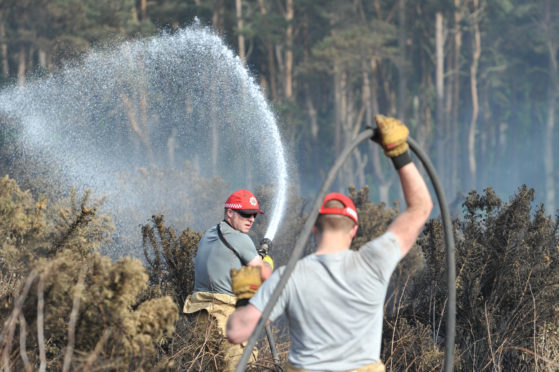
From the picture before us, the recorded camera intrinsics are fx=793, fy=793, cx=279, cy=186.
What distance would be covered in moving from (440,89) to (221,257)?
35408mm

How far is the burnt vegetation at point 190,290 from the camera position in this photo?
3701mm

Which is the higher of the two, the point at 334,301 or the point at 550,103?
the point at 550,103

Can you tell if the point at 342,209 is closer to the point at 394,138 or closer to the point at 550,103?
the point at 394,138

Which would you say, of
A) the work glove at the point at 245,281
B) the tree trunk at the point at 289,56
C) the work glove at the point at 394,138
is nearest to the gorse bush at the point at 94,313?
the work glove at the point at 245,281

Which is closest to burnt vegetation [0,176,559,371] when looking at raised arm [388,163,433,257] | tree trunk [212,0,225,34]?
raised arm [388,163,433,257]

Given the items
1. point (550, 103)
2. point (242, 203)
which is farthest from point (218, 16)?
point (242, 203)

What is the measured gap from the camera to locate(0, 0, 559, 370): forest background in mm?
3785

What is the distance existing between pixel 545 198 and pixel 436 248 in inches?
1821

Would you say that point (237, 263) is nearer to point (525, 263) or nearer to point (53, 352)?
point (53, 352)

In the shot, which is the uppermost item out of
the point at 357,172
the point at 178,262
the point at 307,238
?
the point at 307,238

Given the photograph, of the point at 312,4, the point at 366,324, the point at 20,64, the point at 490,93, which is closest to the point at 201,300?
the point at 366,324

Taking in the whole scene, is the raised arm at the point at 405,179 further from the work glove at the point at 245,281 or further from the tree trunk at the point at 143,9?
the tree trunk at the point at 143,9

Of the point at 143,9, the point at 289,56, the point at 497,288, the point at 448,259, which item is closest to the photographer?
the point at 448,259

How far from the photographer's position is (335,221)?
134 inches
